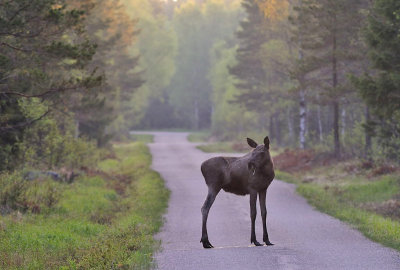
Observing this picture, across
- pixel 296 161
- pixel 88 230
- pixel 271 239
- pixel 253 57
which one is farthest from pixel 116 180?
pixel 253 57

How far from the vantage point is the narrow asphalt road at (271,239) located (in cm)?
931

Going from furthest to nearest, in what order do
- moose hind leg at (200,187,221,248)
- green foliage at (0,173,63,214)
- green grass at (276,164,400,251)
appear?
green foliage at (0,173,63,214) → green grass at (276,164,400,251) → moose hind leg at (200,187,221,248)

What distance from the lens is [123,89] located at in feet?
180

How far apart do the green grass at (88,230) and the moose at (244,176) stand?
4.98 feet

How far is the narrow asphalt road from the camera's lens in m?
9.31

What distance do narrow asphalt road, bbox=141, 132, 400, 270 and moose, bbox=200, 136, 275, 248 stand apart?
26.8 inches

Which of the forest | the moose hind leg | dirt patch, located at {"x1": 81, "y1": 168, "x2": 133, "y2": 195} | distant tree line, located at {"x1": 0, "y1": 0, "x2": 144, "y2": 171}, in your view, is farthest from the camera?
dirt patch, located at {"x1": 81, "y1": 168, "x2": 133, "y2": 195}

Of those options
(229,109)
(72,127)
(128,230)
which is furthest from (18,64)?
(229,109)

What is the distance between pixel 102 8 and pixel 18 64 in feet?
90.6

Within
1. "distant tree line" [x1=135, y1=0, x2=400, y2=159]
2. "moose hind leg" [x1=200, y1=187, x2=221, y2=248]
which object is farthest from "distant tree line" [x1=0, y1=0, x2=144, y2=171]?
"distant tree line" [x1=135, y1=0, x2=400, y2=159]

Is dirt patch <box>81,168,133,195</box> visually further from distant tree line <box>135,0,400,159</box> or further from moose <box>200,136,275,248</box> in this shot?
moose <box>200,136,275,248</box>

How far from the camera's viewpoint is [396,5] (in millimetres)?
18953

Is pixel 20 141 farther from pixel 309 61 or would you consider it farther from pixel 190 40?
pixel 190 40

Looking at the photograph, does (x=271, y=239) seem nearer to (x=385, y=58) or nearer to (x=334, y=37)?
(x=385, y=58)
